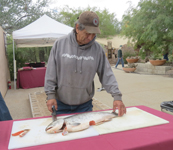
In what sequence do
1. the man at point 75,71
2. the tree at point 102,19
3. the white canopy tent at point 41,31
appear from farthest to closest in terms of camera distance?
the tree at point 102,19 → the white canopy tent at point 41,31 → the man at point 75,71

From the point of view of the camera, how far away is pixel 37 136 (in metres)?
1.25

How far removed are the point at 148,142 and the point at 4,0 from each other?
→ 14.1 m

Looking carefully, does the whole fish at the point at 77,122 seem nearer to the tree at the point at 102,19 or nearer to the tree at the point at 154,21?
the tree at the point at 154,21

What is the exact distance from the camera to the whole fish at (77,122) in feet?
4.28

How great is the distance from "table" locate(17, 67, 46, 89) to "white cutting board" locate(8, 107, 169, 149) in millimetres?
5959

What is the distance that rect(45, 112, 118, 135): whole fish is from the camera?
4.28ft

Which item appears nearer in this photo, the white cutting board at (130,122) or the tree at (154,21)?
the white cutting board at (130,122)

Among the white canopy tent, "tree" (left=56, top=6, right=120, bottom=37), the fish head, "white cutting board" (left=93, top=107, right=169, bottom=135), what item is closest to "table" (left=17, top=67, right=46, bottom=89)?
the white canopy tent

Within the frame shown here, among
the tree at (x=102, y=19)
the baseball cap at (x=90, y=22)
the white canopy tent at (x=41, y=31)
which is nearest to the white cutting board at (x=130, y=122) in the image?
the baseball cap at (x=90, y=22)

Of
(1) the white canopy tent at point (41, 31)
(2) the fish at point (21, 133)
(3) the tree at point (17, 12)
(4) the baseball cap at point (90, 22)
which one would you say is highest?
(3) the tree at point (17, 12)

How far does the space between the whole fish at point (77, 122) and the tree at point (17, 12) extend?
507 inches

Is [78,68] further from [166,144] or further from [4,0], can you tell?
[4,0]

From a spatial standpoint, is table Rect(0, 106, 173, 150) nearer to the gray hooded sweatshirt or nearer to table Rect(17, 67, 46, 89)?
the gray hooded sweatshirt

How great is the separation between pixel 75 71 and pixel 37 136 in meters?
0.70
